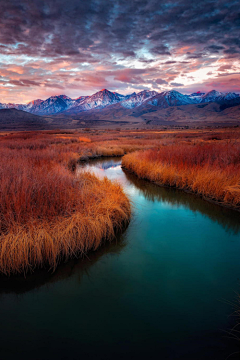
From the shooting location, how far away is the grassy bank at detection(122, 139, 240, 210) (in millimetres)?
9742

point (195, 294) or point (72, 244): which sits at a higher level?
point (72, 244)

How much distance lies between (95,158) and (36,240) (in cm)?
1996

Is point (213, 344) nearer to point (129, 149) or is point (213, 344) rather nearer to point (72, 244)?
point (72, 244)

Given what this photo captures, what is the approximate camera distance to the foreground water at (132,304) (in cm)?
332

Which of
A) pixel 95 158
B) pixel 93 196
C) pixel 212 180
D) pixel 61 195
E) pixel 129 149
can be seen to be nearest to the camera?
pixel 61 195

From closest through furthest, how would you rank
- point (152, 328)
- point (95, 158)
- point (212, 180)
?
point (152, 328) → point (212, 180) → point (95, 158)

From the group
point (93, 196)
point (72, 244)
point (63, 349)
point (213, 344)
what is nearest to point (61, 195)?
point (93, 196)

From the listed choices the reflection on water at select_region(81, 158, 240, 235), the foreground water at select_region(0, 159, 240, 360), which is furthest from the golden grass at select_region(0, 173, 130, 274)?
the reflection on water at select_region(81, 158, 240, 235)

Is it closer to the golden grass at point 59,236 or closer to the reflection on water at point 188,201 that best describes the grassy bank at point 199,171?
the reflection on water at point 188,201

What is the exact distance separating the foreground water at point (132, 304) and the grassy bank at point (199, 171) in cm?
345

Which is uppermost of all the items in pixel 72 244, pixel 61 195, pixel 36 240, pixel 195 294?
pixel 61 195

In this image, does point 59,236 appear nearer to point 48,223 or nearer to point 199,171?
point 48,223

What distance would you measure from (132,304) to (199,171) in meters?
9.04

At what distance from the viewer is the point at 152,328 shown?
3627 mm
